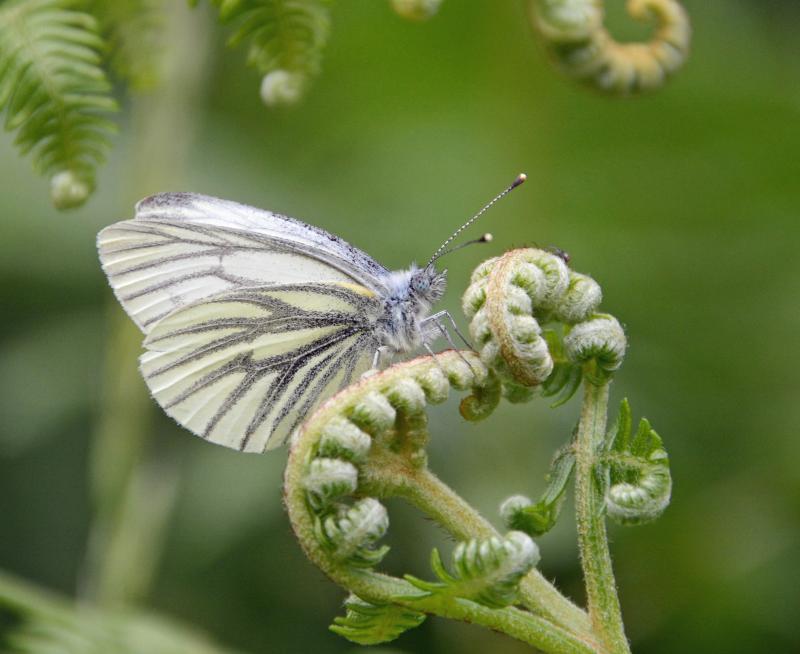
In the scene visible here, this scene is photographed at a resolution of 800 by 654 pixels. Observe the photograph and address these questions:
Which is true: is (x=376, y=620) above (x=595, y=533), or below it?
below

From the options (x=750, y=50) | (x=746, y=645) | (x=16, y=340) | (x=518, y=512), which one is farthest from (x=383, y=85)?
(x=518, y=512)

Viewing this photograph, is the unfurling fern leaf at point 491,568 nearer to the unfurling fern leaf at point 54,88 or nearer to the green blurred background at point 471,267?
the unfurling fern leaf at point 54,88

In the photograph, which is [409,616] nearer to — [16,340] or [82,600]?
[82,600]

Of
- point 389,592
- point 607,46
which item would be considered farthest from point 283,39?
point 389,592

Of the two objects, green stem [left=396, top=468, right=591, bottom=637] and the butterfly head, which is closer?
green stem [left=396, top=468, right=591, bottom=637]

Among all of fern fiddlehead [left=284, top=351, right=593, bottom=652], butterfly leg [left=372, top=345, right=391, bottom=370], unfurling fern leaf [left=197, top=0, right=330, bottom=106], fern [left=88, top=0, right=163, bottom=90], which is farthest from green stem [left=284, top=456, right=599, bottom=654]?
fern [left=88, top=0, right=163, bottom=90]

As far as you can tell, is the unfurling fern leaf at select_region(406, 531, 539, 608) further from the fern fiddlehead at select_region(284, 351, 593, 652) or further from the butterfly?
the butterfly

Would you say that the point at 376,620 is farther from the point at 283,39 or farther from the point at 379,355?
the point at 283,39
